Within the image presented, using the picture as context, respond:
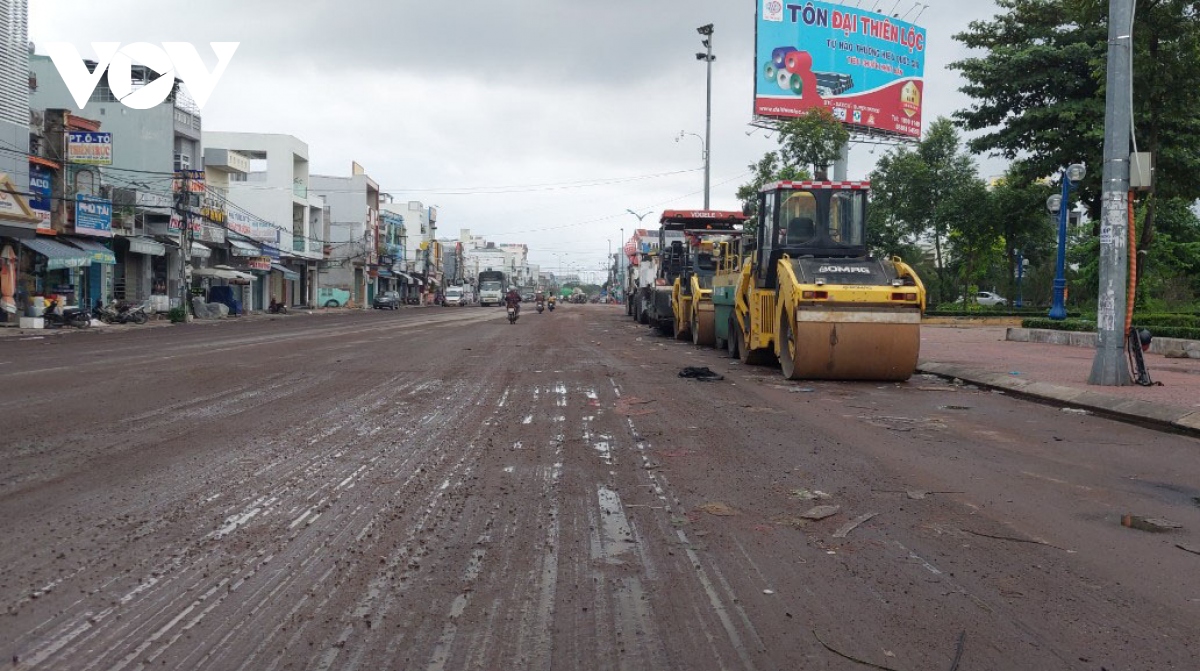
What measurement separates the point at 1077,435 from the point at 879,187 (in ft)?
114

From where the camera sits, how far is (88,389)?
38.7 feet

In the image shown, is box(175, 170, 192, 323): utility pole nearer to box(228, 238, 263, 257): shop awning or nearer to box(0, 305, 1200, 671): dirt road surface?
box(228, 238, 263, 257): shop awning

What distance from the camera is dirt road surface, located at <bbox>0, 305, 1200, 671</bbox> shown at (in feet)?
11.7

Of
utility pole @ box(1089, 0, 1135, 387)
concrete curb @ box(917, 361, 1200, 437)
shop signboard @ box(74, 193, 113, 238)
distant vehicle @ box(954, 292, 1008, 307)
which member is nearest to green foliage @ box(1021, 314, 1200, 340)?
concrete curb @ box(917, 361, 1200, 437)

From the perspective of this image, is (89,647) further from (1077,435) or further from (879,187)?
Result: (879,187)

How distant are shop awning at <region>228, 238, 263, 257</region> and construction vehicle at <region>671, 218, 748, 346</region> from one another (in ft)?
99.9

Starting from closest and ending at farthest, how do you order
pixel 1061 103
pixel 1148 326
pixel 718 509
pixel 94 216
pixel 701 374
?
pixel 718 509, pixel 701 374, pixel 1148 326, pixel 1061 103, pixel 94 216

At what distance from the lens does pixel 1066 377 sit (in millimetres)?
13609

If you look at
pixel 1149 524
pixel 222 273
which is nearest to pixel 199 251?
pixel 222 273

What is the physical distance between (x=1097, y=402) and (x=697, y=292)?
12568 millimetres

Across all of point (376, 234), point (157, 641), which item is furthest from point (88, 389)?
point (376, 234)

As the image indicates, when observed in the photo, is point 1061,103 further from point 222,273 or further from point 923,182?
point 222,273

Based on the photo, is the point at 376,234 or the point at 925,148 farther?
the point at 376,234

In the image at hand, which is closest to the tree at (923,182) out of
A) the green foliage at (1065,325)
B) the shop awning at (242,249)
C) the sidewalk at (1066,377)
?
the green foliage at (1065,325)
